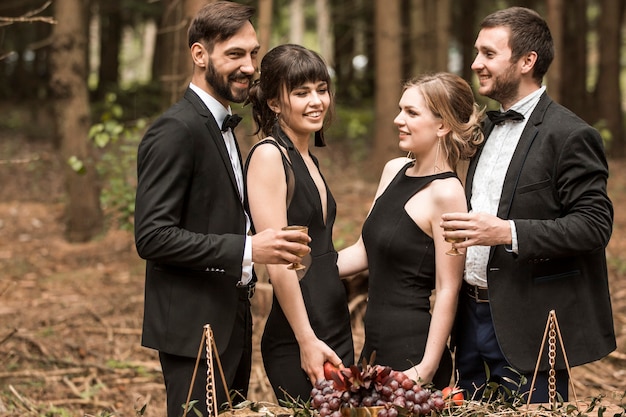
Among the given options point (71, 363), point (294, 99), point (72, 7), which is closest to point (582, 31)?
point (72, 7)

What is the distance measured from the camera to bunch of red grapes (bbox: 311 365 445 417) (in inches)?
115

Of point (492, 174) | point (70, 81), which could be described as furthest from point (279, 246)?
point (70, 81)

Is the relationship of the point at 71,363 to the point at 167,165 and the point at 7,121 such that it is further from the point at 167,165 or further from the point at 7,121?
the point at 7,121

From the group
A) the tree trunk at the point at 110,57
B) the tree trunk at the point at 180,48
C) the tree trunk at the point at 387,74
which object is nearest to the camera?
the tree trunk at the point at 180,48

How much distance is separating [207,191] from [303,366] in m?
0.89

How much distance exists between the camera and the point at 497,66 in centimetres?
396

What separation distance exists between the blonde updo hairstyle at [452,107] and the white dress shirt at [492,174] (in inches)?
4.8

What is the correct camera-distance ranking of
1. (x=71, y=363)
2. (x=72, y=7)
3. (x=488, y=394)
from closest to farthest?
(x=488, y=394) → (x=71, y=363) → (x=72, y=7)

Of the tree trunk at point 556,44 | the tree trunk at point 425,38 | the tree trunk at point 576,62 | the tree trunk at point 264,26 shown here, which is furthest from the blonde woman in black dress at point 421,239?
the tree trunk at point 576,62

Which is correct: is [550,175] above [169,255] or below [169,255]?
above

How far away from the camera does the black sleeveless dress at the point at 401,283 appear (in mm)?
3861

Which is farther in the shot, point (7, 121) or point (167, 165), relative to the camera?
point (7, 121)

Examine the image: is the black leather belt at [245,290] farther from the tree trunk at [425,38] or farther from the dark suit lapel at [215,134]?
the tree trunk at [425,38]

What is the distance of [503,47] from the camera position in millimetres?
3949
